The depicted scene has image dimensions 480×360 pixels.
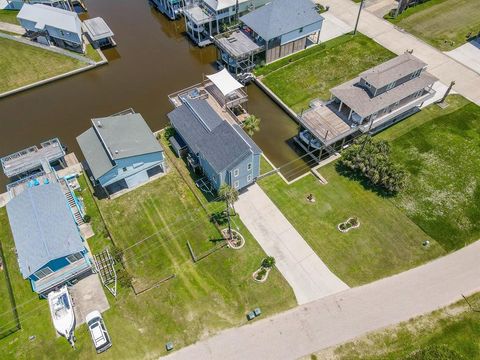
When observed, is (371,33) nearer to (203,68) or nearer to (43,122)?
(203,68)

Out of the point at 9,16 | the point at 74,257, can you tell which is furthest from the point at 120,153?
the point at 9,16

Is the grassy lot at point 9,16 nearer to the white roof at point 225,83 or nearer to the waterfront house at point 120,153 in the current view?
the waterfront house at point 120,153

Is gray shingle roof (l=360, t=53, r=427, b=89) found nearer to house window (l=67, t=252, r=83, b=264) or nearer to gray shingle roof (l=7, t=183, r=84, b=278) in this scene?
gray shingle roof (l=7, t=183, r=84, b=278)

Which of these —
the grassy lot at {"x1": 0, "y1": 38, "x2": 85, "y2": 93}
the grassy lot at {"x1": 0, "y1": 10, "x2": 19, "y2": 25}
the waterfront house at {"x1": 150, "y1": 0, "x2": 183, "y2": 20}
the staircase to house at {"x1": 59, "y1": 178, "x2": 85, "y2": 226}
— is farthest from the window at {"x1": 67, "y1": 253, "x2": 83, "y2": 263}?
the grassy lot at {"x1": 0, "y1": 10, "x2": 19, "y2": 25}

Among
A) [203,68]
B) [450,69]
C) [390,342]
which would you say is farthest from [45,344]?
[450,69]

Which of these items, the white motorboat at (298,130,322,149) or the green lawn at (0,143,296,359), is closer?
the green lawn at (0,143,296,359)

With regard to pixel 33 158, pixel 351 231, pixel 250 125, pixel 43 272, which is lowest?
pixel 351 231

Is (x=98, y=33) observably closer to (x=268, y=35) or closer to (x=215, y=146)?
(x=268, y=35)
